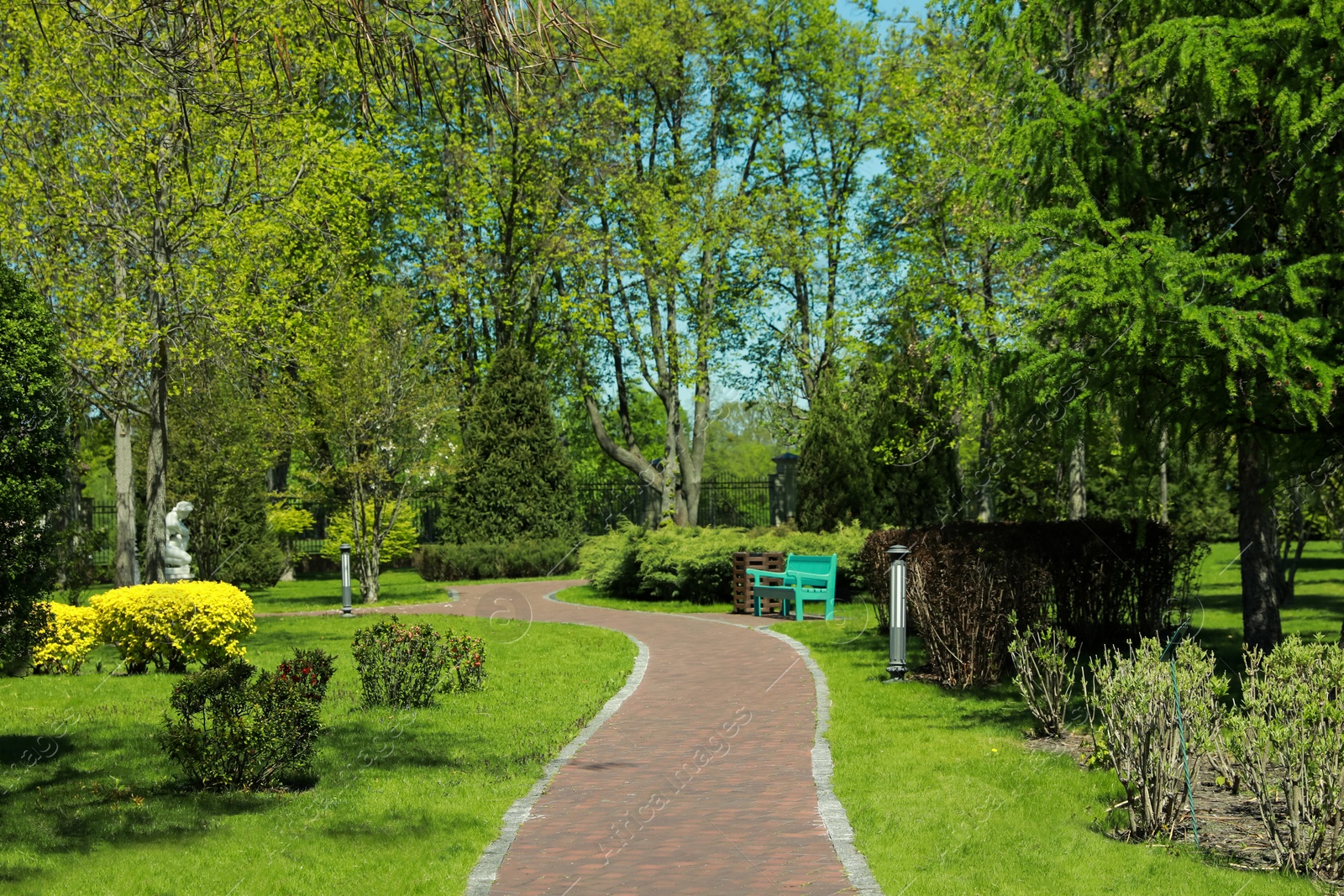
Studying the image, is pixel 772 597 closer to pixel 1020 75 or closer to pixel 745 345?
pixel 1020 75

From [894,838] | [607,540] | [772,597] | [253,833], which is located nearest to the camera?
[894,838]

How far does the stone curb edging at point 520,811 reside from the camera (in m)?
6.00

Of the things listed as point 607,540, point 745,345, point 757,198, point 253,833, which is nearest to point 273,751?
point 253,833

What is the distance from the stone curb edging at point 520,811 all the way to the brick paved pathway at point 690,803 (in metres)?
0.05

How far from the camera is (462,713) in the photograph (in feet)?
37.0

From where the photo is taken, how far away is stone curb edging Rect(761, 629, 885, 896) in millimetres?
5836

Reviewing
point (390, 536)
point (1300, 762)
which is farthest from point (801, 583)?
point (390, 536)

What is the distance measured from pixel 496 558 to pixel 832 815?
83.8 ft

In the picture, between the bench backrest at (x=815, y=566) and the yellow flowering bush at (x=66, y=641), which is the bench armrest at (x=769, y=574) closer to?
the bench backrest at (x=815, y=566)

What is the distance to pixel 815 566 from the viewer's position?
19.9 metres

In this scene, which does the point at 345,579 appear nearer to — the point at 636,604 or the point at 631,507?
the point at 636,604

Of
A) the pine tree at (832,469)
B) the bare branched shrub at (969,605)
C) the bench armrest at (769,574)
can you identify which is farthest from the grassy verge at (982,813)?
the pine tree at (832,469)

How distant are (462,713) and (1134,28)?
9.26 metres

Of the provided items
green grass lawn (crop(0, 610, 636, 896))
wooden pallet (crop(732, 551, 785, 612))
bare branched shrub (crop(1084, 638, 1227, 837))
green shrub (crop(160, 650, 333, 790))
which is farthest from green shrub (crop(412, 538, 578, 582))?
bare branched shrub (crop(1084, 638, 1227, 837))
